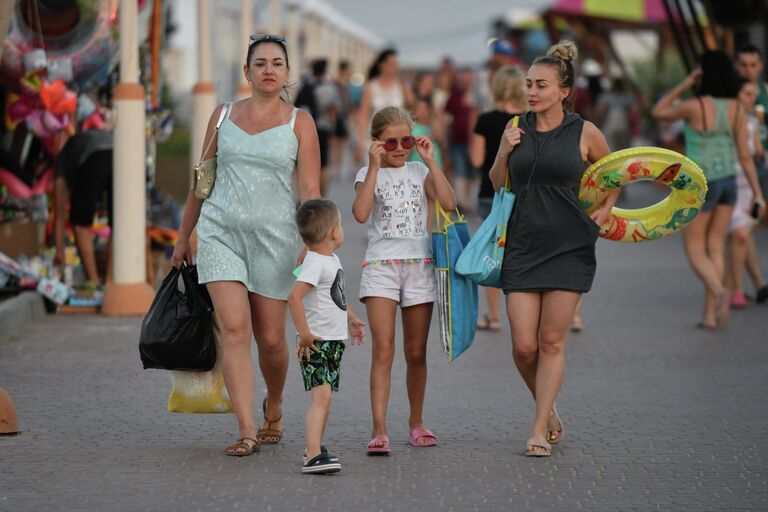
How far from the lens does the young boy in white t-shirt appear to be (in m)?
6.22

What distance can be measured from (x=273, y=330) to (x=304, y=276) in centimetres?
62

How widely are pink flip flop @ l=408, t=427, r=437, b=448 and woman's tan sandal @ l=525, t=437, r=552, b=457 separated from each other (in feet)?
1.54

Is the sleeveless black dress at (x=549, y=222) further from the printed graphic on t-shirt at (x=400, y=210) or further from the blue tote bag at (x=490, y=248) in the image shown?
the printed graphic on t-shirt at (x=400, y=210)

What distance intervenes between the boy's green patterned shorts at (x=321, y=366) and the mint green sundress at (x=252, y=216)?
48 centimetres

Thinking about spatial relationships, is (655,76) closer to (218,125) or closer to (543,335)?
(543,335)

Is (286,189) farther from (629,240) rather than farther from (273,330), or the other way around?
(629,240)

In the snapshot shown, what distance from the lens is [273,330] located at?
22.1ft

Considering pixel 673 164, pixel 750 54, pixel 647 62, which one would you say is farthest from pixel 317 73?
pixel 647 62

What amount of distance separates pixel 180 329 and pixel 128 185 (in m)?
4.67

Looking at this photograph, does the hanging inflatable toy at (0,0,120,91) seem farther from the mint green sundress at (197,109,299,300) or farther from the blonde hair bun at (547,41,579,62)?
the blonde hair bun at (547,41,579,62)

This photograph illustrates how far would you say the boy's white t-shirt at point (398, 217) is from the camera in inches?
269

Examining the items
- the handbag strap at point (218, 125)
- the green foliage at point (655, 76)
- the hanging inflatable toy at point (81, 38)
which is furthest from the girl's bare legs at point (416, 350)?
the green foliage at point (655, 76)

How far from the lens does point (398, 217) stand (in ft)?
22.4

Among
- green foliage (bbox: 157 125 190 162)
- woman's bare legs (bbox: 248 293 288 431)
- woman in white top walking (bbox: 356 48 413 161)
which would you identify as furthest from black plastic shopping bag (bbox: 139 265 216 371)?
green foliage (bbox: 157 125 190 162)
